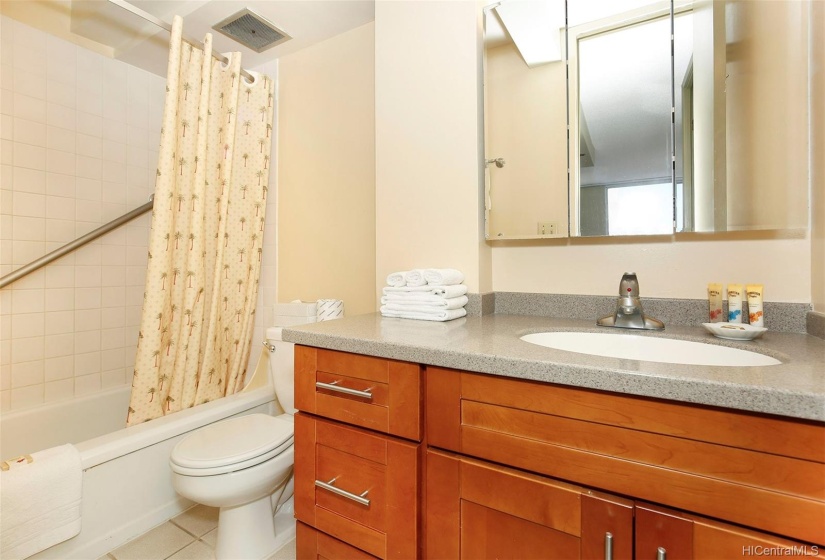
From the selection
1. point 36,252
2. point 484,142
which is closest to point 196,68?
point 36,252

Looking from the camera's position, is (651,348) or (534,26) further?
(534,26)

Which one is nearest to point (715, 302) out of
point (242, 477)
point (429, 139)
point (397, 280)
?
point (397, 280)

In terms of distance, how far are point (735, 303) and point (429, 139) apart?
1.08m

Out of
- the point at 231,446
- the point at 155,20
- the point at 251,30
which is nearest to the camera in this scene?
the point at 231,446

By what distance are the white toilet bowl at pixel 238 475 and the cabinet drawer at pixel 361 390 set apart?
373mm

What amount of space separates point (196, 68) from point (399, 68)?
39.7 inches

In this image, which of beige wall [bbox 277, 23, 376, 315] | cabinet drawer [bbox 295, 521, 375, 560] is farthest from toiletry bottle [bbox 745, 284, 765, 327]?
beige wall [bbox 277, 23, 376, 315]

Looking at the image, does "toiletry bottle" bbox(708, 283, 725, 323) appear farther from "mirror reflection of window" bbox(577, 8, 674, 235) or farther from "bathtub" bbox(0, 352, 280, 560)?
"bathtub" bbox(0, 352, 280, 560)

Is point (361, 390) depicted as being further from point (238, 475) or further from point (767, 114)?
point (767, 114)

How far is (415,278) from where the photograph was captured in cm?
129

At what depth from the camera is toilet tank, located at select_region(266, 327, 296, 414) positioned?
1.67 meters

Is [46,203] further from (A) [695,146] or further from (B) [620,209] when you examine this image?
(A) [695,146]

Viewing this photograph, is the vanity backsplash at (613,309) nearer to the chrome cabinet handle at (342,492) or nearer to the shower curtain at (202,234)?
the chrome cabinet handle at (342,492)

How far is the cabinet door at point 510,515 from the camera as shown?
67cm
